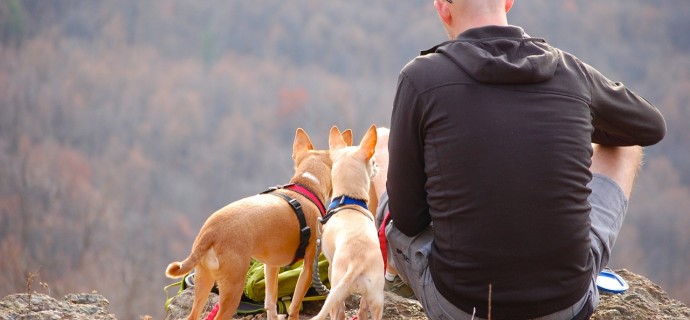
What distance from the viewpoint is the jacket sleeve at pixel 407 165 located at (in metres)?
3.36

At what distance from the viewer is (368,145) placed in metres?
4.15

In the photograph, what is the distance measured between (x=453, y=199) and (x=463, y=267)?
0.99ft

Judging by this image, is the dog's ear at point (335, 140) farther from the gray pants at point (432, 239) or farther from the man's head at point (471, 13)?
the man's head at point (471, 13)

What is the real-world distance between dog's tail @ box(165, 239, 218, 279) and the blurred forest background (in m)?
17.4

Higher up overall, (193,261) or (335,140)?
(335,140)

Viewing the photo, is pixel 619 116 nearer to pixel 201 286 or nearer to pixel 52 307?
pixel 201 286

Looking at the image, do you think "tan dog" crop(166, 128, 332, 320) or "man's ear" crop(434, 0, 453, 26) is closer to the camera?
"man's ear" crop(434, 0, 453, 26)

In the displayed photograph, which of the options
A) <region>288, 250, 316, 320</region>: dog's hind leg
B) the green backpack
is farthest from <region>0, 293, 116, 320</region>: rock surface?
<region>288, 250, 316, 320</region>: dog's hind leg

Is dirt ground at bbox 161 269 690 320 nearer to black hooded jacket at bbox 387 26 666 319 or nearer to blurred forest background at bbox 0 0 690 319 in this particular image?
black hooded jacket at bbox 387 26 666 319

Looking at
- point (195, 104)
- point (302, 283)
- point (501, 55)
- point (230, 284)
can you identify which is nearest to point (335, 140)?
point (302, 283)

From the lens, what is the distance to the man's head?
11.7 feet

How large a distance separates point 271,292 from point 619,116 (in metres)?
2.14

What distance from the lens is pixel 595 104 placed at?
353 cm

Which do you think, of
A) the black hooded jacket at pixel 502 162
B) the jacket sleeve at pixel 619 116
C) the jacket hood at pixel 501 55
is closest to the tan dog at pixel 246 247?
the black hooded jacket at pixel 502 162
